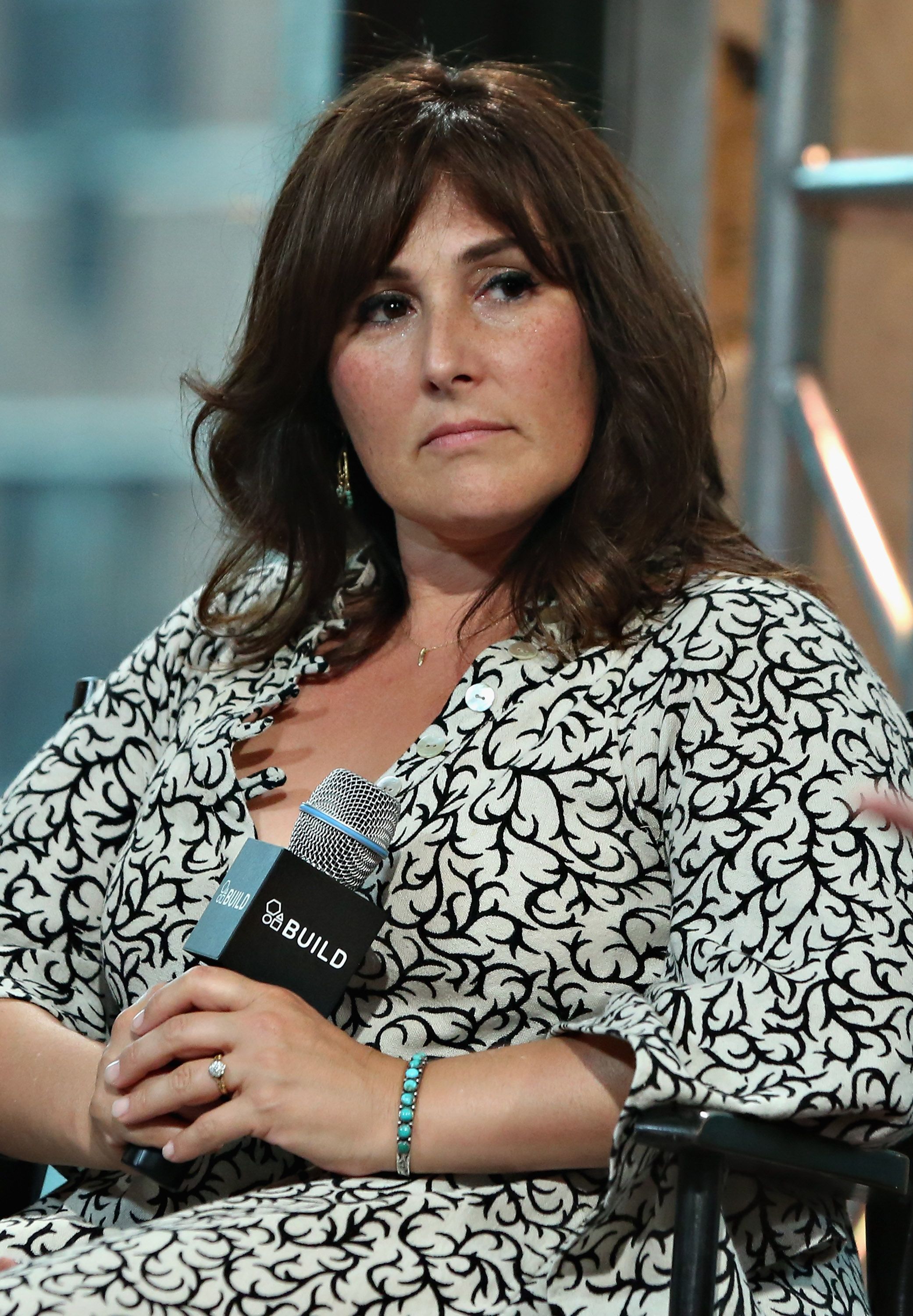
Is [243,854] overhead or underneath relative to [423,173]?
underneath

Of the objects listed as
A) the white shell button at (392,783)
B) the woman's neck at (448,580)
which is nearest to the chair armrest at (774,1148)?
the white shell button at (392,783)

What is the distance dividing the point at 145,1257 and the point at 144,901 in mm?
454

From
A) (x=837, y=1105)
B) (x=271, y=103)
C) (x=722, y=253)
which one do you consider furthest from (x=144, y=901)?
(x=722, y=253)

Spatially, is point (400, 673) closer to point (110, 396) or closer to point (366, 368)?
point (366, 368)

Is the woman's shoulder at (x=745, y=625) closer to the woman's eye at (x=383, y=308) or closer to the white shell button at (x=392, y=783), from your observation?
the white shell button at (x=392, y=783)

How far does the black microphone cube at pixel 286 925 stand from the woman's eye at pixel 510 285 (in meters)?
0.71

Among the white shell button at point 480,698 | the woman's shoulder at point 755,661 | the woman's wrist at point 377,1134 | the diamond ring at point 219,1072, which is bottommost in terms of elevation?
the woman's wrist at point 377,1134

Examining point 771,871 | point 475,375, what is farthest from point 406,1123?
point 475,375

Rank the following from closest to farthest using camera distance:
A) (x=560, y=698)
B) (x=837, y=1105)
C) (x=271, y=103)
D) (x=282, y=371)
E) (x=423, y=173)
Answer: (x=837, y=1105)
(x=560, y=698)
(x=423, y=173)
(x=282, y=371)
(x=271, y=103)

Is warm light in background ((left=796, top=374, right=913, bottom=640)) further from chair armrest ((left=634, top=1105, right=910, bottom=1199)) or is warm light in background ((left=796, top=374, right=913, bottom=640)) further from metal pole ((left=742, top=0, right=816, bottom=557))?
chair armrest ((left=634, top=1105, right=910, bottom=1199))

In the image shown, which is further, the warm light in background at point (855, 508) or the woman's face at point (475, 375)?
the warm light in background at point (855, 508)

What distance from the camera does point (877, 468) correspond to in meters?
3.81

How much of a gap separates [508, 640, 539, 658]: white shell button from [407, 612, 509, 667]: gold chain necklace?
101 mm

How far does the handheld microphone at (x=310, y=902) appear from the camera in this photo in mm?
1258
